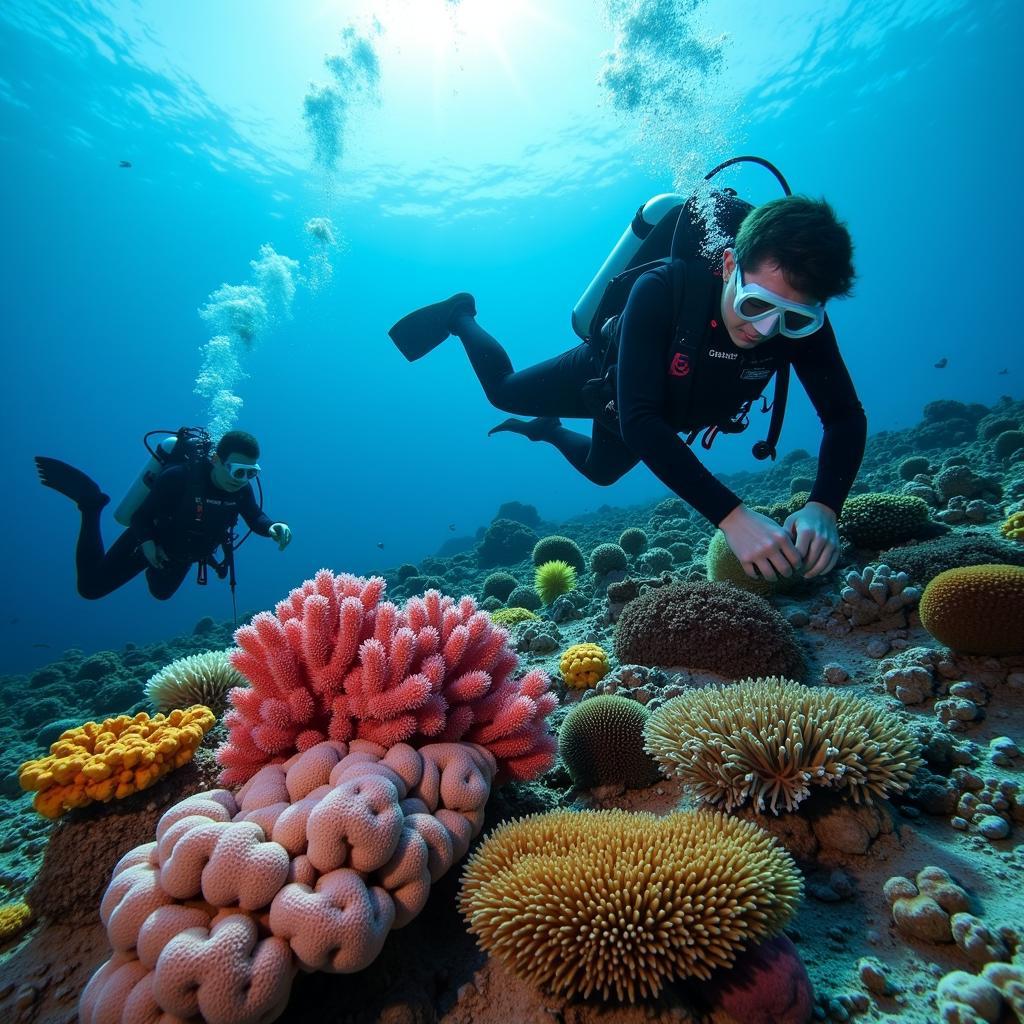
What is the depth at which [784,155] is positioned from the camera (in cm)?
4869

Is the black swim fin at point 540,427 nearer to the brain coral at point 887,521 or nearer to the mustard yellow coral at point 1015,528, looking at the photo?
the brain coral at point 887,521

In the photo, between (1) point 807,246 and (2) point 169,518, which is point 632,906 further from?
(2) point 169,518

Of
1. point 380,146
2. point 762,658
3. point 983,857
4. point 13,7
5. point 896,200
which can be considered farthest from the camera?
point 896,200

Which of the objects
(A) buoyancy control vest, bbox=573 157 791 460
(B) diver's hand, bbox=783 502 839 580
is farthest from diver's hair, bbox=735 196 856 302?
(B) diver's hand, bbox=783 502 839 580

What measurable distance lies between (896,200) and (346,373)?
379 ft

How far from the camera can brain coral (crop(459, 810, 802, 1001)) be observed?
1.50m

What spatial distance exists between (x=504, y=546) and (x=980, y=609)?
15604 millimetres

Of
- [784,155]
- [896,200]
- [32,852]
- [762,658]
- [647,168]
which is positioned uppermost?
[896,200]

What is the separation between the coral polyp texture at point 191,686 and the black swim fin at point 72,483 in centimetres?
677

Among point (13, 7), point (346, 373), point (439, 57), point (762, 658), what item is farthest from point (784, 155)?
point (346, 373)

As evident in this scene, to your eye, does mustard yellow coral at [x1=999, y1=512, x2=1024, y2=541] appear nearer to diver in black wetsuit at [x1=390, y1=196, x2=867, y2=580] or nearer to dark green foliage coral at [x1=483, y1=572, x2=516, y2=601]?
diver in black wetsuit at [x1=390, y1=196, x2=867, y2=580]

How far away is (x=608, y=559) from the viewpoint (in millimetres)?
7672

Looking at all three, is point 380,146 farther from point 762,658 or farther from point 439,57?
point 762,658

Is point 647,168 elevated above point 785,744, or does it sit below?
above
